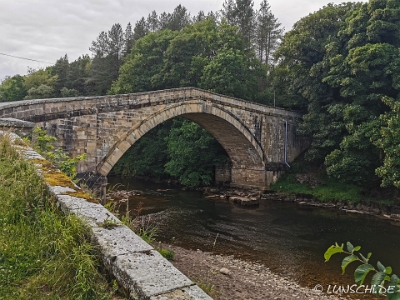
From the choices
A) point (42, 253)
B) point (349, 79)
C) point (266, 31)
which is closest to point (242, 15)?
point (266, 31)

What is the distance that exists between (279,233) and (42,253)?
9.56 metres

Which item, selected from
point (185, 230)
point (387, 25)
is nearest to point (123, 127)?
point (185, 230)

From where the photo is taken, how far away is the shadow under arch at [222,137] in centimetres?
Result: 1134

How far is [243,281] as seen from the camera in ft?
20.4

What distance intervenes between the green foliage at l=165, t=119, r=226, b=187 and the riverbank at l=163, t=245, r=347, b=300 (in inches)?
438

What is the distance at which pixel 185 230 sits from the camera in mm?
10750

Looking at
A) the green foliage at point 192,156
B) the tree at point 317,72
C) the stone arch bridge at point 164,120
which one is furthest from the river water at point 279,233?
the tree at point 317,72

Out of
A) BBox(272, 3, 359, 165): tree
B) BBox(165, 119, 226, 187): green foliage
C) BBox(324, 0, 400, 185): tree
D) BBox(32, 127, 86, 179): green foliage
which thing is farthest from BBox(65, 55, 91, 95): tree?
BBox(32, 127, 86, 179): green foliage

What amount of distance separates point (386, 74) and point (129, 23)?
27083 millimetres

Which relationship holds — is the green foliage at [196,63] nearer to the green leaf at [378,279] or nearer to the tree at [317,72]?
the tree at [317,72]

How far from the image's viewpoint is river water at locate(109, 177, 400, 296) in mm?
7953

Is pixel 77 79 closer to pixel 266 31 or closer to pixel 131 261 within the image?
pixel 266 31

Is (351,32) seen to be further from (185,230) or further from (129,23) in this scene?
(129,23)

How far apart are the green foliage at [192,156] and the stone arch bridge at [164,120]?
1.05 meters
